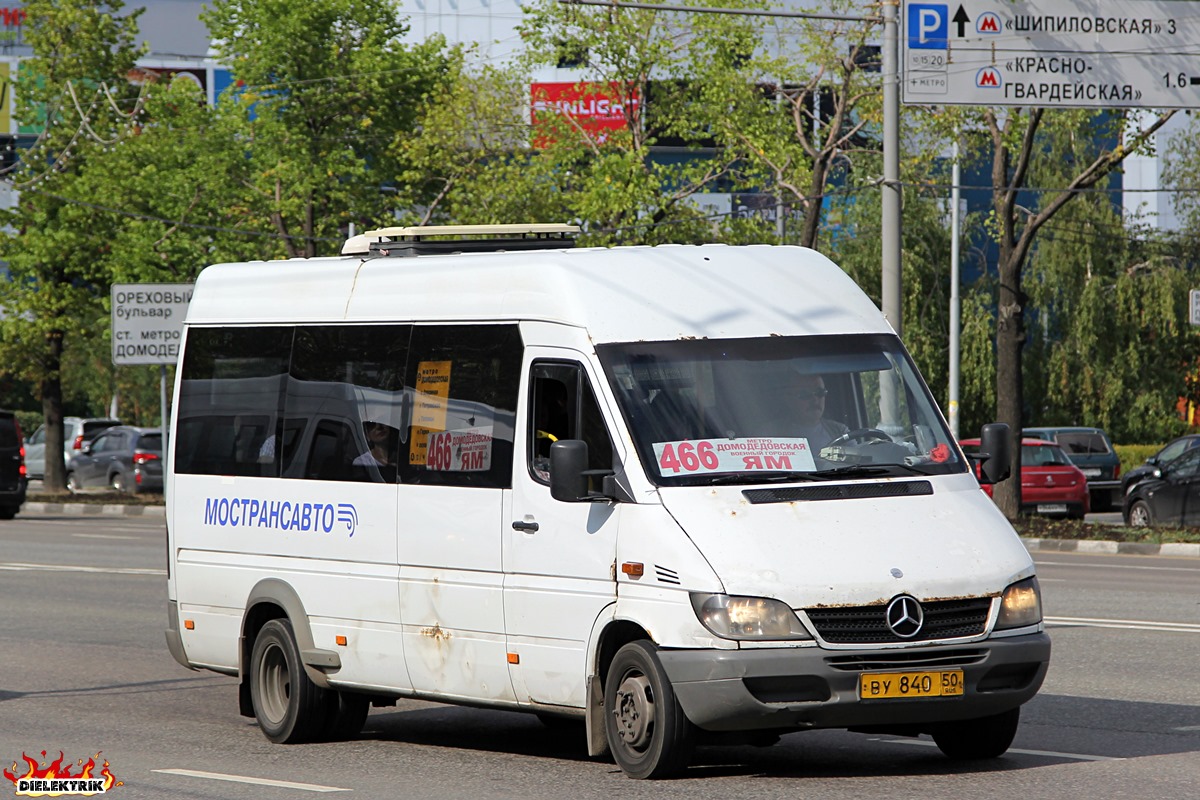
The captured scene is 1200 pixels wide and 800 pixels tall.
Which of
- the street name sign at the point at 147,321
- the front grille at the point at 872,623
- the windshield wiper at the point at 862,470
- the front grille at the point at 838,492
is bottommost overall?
the front grille at the point at 872,623

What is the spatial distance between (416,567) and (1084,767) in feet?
10.9

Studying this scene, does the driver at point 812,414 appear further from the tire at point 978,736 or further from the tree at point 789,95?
the tree at point 789,95

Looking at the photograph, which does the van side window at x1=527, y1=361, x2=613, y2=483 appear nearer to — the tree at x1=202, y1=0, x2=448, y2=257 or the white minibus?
the white minibus

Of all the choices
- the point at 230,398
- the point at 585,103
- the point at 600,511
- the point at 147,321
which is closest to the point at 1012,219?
the point at 585,103

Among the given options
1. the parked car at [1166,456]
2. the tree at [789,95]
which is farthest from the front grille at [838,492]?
the tree at [789,95]

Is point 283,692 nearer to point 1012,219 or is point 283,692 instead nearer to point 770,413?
point 770,413

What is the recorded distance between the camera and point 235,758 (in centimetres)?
980

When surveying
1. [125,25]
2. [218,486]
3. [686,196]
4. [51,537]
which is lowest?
[51,537]

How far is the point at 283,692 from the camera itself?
10.7 meters

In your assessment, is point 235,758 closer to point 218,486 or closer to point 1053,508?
point 218,486

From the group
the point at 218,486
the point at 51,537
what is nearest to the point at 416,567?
the point at 218,486

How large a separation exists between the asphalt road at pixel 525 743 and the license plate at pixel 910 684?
0.39m

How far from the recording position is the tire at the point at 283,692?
409 inches

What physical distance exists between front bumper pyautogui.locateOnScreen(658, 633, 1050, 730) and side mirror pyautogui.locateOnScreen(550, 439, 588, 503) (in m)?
0.85
